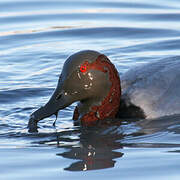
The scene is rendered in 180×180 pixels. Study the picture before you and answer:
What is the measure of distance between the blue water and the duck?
17 cm

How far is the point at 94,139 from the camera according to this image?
6.74 metres

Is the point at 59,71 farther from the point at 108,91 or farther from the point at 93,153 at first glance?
the point at 93,153

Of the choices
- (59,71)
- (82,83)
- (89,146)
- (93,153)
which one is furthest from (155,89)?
(59,71)

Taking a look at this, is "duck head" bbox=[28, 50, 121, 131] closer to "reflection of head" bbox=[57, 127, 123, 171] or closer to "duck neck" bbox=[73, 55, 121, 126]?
"duck neck" bbox=[73, 55, 121, 126]

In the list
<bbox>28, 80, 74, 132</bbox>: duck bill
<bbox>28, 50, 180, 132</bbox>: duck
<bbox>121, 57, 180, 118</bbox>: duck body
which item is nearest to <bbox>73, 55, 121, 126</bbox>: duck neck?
<bbox>28, 50, 180, 132</bbox>: duck

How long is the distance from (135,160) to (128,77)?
200 cm

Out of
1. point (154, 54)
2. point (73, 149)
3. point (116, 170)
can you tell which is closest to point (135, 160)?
point (116, 170)

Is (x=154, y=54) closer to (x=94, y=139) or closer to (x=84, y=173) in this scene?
(x=94, y=139)

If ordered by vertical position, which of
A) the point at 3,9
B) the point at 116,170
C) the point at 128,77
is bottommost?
the point at 116,170

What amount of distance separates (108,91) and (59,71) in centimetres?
267

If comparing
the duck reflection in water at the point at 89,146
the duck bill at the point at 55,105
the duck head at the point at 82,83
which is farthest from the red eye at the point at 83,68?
the duck reflection in water at the point at 89,146

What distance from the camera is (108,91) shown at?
283 inches

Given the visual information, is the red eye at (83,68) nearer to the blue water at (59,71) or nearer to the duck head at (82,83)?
the duck head at (82,83)

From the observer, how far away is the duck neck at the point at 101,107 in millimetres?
7223
